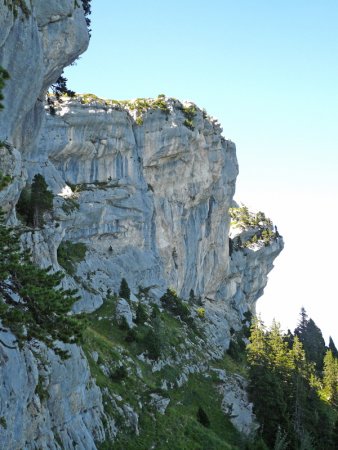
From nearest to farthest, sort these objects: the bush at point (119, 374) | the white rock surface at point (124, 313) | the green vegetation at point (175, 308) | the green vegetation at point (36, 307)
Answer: the green vegetation at point (36, 307), the bush at point (119, 374), the white rock surface at point (124, 313), the green vegetation at point (175, 308)

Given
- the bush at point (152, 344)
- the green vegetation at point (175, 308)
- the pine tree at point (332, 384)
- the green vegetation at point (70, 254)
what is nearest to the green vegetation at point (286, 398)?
the pine tree at point (332, 384)

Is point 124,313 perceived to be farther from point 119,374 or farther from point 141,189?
point 141,189

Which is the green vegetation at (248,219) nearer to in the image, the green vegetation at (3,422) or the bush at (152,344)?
the bush at (152,344)

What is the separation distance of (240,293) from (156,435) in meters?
85.1

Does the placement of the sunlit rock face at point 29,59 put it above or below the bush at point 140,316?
above

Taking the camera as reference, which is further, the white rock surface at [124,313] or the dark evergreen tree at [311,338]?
the dark evergreen tree at [311,338]

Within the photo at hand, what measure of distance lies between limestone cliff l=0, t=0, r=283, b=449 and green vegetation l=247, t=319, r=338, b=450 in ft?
8.24

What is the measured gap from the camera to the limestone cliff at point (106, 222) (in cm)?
2655

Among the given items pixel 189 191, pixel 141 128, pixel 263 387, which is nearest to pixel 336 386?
pixel 263 387

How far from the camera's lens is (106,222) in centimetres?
7062

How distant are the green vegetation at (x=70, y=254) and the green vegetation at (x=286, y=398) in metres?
24.6

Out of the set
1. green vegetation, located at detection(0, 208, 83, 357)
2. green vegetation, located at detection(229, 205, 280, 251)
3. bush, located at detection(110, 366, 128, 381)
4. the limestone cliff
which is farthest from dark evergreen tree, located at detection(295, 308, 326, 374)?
green vegetation, located at detection(0, 208, 83, 357)

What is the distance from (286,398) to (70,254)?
31819 millimetres

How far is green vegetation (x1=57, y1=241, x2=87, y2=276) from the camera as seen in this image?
53812 millimetres
